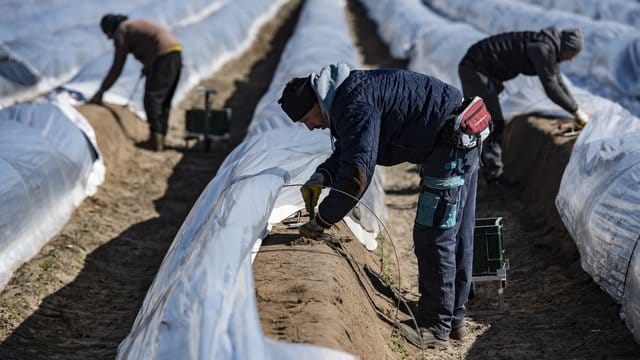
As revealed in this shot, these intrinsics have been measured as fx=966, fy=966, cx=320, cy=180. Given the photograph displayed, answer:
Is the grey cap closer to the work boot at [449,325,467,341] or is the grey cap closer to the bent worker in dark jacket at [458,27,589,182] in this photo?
the bent worker in dark jacket at [458,27,589,182]

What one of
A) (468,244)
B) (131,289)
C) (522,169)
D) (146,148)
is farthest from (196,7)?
(468,244)

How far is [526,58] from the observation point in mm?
8469

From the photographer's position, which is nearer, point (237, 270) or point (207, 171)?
point (237, 270)

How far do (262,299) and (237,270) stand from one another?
2.14 ft

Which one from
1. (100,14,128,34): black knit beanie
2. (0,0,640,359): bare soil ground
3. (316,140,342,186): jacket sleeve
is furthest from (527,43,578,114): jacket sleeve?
(100,14,128,34): black knit beanie

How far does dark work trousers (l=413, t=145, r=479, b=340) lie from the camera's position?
202 inches

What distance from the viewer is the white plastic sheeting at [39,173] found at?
7.09 meters

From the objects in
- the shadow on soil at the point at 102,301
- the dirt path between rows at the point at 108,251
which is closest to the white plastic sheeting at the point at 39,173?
the dirt path between rows at the point at 108,251

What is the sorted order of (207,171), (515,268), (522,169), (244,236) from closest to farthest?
(244,236) → (515,268) → (522,169) → (207,171)

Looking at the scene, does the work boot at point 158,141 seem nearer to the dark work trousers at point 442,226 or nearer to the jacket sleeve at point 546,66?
the jacket sleeve at point 546,66

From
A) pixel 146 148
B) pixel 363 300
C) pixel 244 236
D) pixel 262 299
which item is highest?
pixel 244 236

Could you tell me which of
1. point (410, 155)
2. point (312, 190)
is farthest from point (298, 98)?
point (410, 155)

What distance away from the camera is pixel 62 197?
8.35 m

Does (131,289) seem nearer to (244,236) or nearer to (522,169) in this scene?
(244,236)
